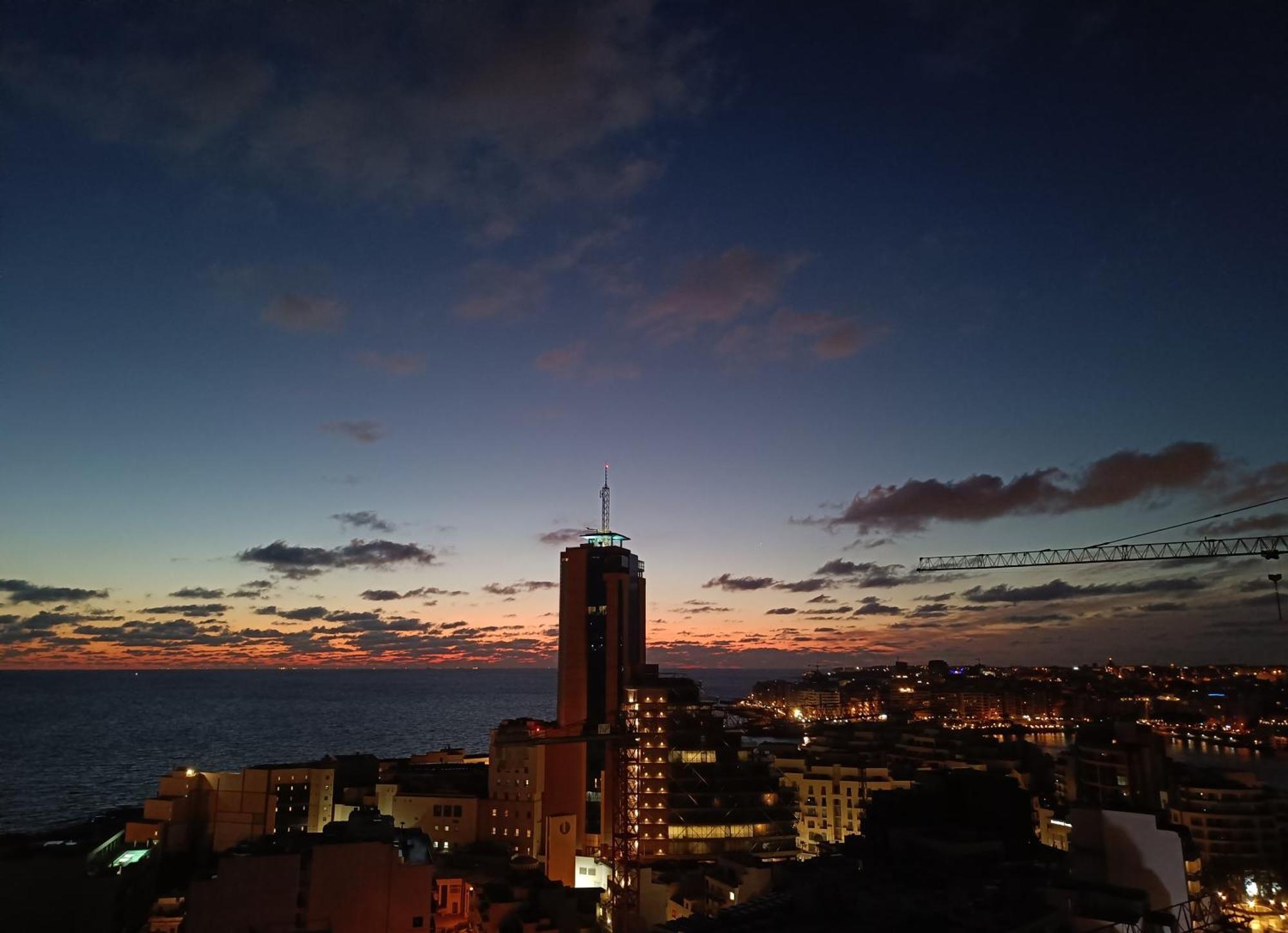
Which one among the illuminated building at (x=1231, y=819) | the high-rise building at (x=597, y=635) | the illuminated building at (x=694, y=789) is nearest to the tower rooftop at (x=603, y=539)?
the high-rise building at (x=597, y=635)

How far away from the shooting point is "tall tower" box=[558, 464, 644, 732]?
74750 millimetres

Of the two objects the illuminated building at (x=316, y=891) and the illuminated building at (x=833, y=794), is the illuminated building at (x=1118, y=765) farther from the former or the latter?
the illuminated building at (x=316, y=891)

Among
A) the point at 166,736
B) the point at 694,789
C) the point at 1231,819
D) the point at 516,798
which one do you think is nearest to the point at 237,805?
the point at 516,798

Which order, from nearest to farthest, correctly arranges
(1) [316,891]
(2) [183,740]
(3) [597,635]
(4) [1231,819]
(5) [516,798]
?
(1) [316,891], (5) [516,798], (4) [1231,819], (3) [597,635], (2) [183,740]

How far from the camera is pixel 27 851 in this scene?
29.7 m

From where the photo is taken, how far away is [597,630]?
7675 centimetres

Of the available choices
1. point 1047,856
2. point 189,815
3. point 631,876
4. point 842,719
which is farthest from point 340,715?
point 1047,856

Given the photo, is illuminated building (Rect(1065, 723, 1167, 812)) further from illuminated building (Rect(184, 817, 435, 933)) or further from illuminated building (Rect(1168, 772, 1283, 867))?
illuminated building (Rect(184, 817, 435, 933))

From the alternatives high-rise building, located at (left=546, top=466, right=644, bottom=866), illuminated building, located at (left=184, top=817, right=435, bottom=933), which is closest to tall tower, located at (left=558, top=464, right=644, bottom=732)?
high-rise building, located at (left=546, top=466, right=644, bottom=866)

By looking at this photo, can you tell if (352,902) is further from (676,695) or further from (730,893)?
(676,695)

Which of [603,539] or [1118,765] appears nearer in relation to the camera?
[1118,765]

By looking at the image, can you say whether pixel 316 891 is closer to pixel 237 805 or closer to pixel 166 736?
pixel 237 805

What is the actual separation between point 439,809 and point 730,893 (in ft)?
66.8

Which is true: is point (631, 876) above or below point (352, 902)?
below
